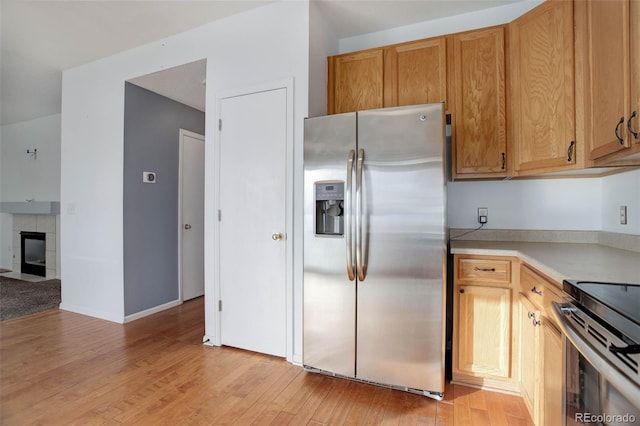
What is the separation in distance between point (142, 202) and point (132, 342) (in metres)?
1.43

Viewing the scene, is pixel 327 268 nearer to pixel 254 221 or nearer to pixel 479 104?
pixel 254 221

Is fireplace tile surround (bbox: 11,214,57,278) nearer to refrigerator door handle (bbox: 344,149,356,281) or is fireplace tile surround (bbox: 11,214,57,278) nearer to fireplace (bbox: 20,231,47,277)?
fireplace (bbox: 20,231,47,277)

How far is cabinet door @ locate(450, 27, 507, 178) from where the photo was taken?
212 centimetres

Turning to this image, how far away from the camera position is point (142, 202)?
10.9 ft

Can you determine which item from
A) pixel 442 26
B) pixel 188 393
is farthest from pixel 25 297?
pixel 442 26

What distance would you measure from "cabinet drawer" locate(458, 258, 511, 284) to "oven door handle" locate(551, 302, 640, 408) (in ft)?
2.71

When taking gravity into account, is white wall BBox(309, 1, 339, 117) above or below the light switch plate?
above

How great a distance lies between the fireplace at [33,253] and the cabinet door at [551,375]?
22.3ft

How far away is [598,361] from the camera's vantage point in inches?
30.7

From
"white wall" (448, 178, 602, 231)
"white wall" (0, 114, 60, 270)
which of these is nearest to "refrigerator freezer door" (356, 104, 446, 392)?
"white wall" (448, 178, 602, 231)

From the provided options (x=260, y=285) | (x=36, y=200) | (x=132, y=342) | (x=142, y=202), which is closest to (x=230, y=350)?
(x=260, y=285)

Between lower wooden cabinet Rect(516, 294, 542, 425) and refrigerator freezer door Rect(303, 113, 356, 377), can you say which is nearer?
lower wooden cabinet Rect(516, 294, 542, 425)

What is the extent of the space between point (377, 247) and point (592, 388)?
112 centimetres

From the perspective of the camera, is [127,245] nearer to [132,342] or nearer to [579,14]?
[132,342]
